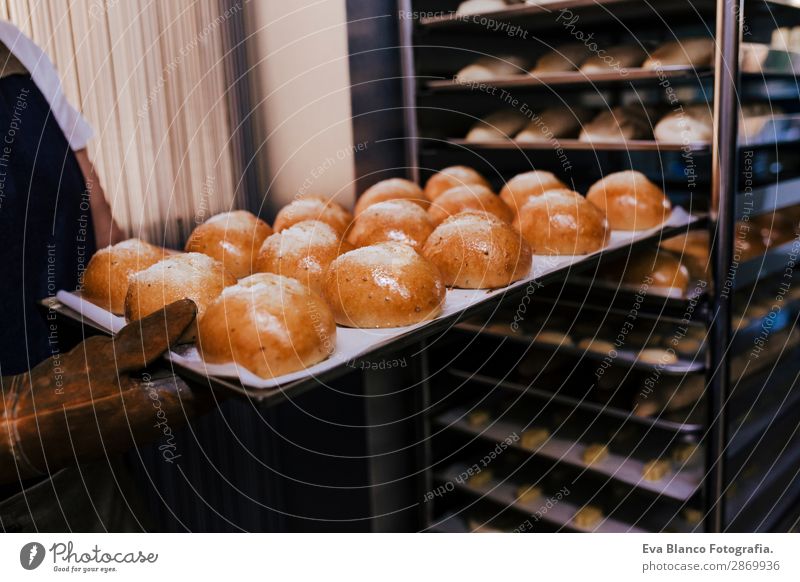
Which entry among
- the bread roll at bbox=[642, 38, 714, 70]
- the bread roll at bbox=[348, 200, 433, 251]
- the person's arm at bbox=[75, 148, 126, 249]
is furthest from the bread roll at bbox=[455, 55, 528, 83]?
the person's arm at bbox=[75, 148, 126, 249]

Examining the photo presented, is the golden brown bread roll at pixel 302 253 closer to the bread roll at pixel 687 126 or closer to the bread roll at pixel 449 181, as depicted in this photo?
the bread roll at pixel 449 181

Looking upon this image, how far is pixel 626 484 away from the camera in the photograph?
2.12 metres

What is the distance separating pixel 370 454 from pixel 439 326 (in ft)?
4.13

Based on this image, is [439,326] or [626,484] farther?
[626,484]

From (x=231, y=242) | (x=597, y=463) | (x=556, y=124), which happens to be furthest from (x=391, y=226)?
(x=597, y=463)

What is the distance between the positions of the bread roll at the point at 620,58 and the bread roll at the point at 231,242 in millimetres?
1101

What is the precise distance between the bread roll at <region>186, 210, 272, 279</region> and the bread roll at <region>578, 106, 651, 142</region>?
1038mm

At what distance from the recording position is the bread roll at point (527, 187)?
186 centimetres

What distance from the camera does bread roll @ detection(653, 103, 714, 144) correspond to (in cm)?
188

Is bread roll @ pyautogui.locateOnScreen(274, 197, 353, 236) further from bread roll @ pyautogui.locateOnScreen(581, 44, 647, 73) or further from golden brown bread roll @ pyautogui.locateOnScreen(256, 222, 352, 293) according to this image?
bread roll @ pyautogui.locateOnScreen(581, 44, 647, 73)

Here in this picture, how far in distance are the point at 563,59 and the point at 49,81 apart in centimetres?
142

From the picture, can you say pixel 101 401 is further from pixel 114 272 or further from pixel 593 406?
pixel 593 406

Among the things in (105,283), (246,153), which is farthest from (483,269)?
(246,153)
